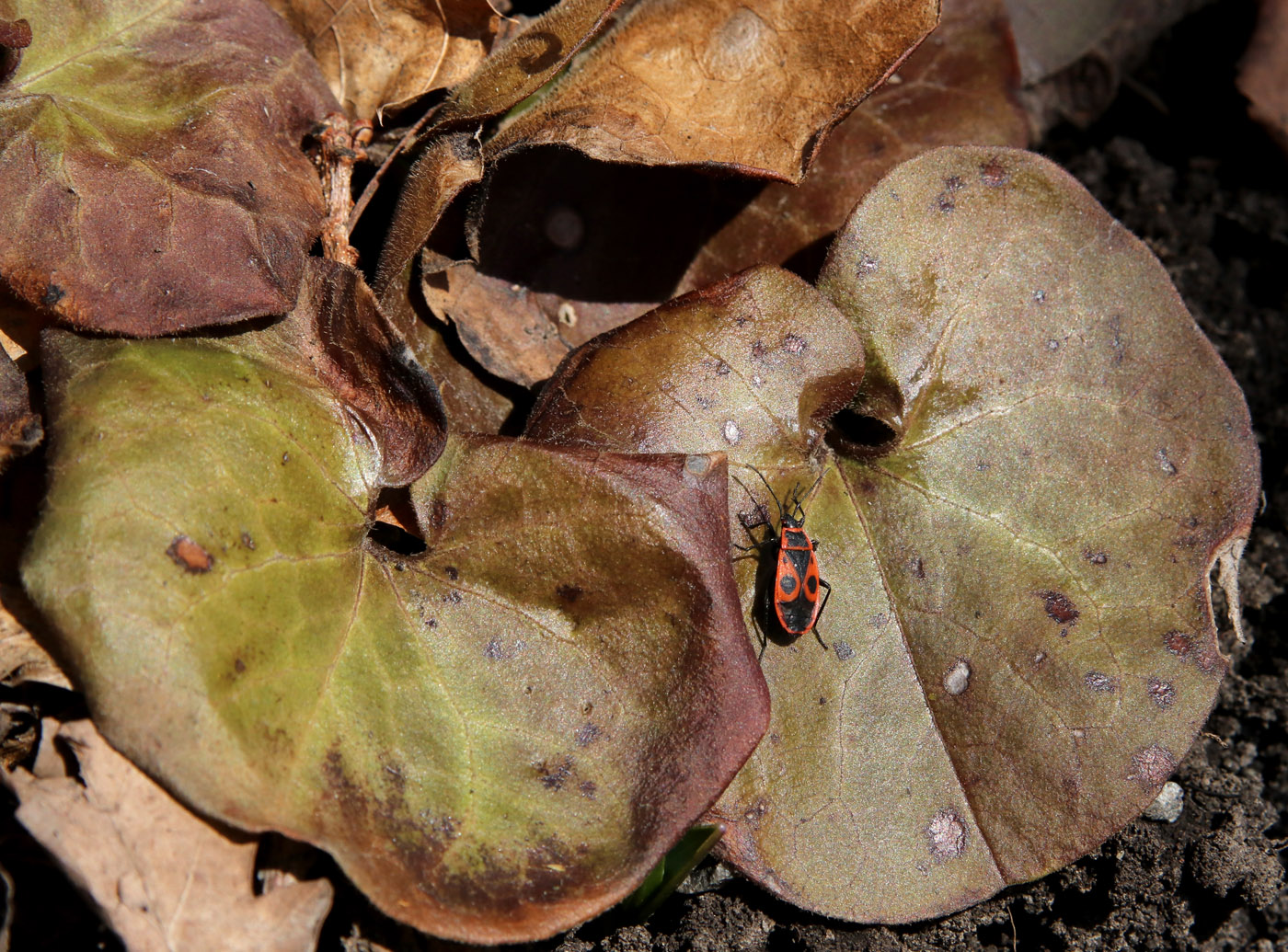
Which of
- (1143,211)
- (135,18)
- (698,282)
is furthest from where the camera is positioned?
(1143,211)

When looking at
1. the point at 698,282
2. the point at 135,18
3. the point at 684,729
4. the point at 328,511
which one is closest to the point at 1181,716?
the point at 684,729

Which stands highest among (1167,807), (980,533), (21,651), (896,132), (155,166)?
(155,166)

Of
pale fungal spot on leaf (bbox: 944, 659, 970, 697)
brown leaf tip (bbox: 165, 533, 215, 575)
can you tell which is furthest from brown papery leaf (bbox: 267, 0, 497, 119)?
pale fungal spot on leaf (bbox: 944, 659, 970, 697)

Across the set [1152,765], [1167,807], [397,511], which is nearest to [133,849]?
[397,511]

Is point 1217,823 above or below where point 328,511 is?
below

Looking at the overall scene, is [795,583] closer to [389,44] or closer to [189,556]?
[189,556]

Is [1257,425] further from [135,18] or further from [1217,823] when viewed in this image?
[135,18]

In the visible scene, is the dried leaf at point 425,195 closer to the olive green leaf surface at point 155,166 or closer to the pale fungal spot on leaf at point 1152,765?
the olive green leaf surface at point 155,166
